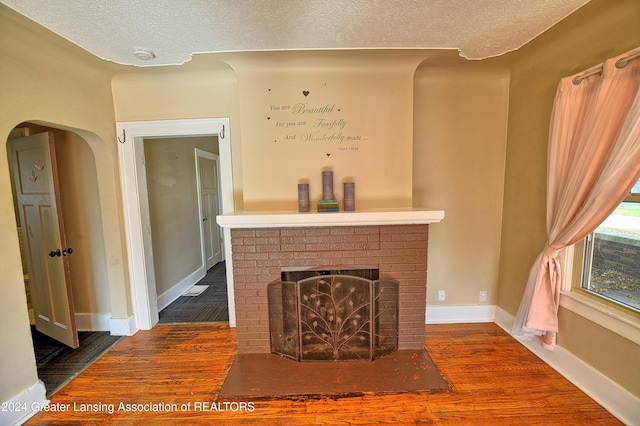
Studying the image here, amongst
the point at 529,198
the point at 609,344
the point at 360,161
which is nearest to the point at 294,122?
the point at 360,161

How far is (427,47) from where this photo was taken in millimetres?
1971

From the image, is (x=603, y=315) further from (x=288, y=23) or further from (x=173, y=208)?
(x=173, y=208)

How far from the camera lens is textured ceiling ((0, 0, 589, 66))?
1.50 metres

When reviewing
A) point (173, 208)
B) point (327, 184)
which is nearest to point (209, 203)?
point (173, 208)

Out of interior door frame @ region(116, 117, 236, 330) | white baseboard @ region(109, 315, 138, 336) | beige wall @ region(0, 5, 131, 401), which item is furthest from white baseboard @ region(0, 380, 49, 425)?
interior door frame @ region(116, 117, 236, 330)

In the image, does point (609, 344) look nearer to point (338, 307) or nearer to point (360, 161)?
point (338, 307)

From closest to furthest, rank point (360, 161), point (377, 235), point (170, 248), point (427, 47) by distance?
1. point (427, 47)
2. point (377, 235)
3. point (360, 161)
4. point (170, 248)

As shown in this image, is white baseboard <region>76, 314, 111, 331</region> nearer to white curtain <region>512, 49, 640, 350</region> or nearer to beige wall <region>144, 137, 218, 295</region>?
beige wall <region>144, 137, 218, 295</region>

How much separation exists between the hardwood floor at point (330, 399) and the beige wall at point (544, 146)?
0.36 m

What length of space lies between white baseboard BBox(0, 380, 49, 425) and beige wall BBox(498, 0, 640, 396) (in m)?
3.73

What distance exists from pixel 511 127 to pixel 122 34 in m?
3.27

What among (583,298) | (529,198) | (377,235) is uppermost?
(529,198)

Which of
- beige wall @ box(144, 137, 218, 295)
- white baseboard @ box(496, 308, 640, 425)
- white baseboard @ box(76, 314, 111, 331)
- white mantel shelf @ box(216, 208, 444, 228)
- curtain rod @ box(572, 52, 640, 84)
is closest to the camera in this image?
curtain rod @ box(572, 52, 640, 84)

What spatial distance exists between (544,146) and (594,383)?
1736 millimetres
